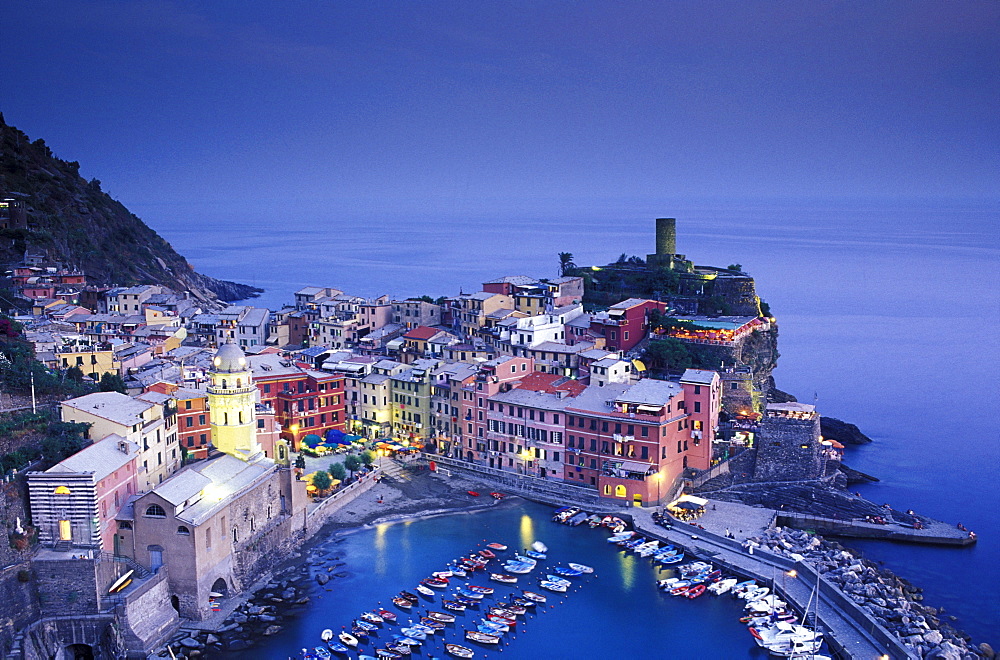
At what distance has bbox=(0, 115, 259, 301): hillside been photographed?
6612cm

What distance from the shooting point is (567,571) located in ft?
110

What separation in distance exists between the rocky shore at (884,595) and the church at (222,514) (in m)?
17.4

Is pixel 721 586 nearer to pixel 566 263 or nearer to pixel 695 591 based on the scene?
pixel 695 591

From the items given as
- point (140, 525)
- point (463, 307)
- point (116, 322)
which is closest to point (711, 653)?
point (140, 525)

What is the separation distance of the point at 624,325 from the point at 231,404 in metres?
23.0

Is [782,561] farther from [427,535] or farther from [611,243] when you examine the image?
[611,243]

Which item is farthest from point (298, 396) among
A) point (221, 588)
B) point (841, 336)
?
point (841, 336)

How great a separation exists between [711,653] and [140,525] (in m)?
17.7

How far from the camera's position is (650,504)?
38.7m

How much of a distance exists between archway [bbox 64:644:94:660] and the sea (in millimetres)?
6974

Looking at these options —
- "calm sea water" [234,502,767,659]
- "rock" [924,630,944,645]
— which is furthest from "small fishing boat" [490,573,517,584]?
"rock" [924,630,944,645]

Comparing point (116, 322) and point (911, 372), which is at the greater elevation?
point (116, 322)

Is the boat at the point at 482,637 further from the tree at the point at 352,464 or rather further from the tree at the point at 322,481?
the tree at the point at 352,464

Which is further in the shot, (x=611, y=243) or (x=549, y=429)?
(x=611, y=243)
